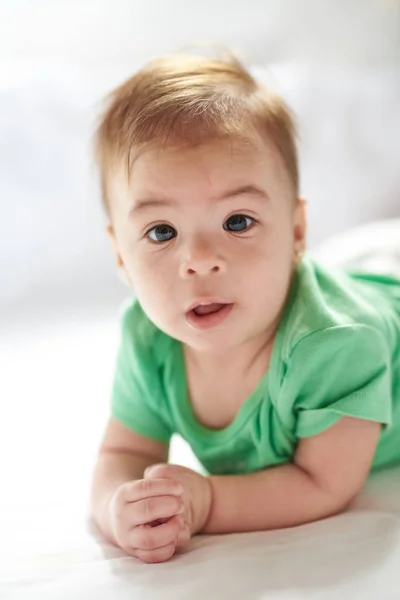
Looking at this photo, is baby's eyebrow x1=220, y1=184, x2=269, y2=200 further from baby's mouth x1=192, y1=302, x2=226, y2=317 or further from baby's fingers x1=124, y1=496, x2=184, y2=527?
baby's fingers x1=124, y1=496, x2=184, y2=527

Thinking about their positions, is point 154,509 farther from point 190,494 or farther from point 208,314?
point 208,314

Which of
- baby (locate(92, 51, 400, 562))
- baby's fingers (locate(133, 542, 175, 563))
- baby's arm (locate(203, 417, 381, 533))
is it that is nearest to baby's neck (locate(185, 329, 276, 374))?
baby (locate(92, 51, 400, 562))

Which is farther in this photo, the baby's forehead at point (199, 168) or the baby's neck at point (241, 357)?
the baby's neck at point (241, 357)

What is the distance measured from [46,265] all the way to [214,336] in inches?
25.4

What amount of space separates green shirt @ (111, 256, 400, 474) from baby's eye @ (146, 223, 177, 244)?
0.15 m

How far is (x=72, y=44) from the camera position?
4.58 feet

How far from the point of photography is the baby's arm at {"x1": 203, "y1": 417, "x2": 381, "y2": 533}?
89 cm

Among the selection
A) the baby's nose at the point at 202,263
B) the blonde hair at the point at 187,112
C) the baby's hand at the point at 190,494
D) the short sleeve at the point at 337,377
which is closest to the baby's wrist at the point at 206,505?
the baby's hand at the point at 190,494

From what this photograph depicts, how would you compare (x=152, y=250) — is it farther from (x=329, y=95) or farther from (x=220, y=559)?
(x=329, y=95)

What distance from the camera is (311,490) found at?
0.90 meters

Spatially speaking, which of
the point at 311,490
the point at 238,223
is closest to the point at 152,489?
the point at 311,490

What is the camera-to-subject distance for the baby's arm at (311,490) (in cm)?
89

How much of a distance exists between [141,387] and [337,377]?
23 centimetres

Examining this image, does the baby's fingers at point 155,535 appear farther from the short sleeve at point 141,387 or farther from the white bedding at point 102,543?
the short sleeve at point 141,387
